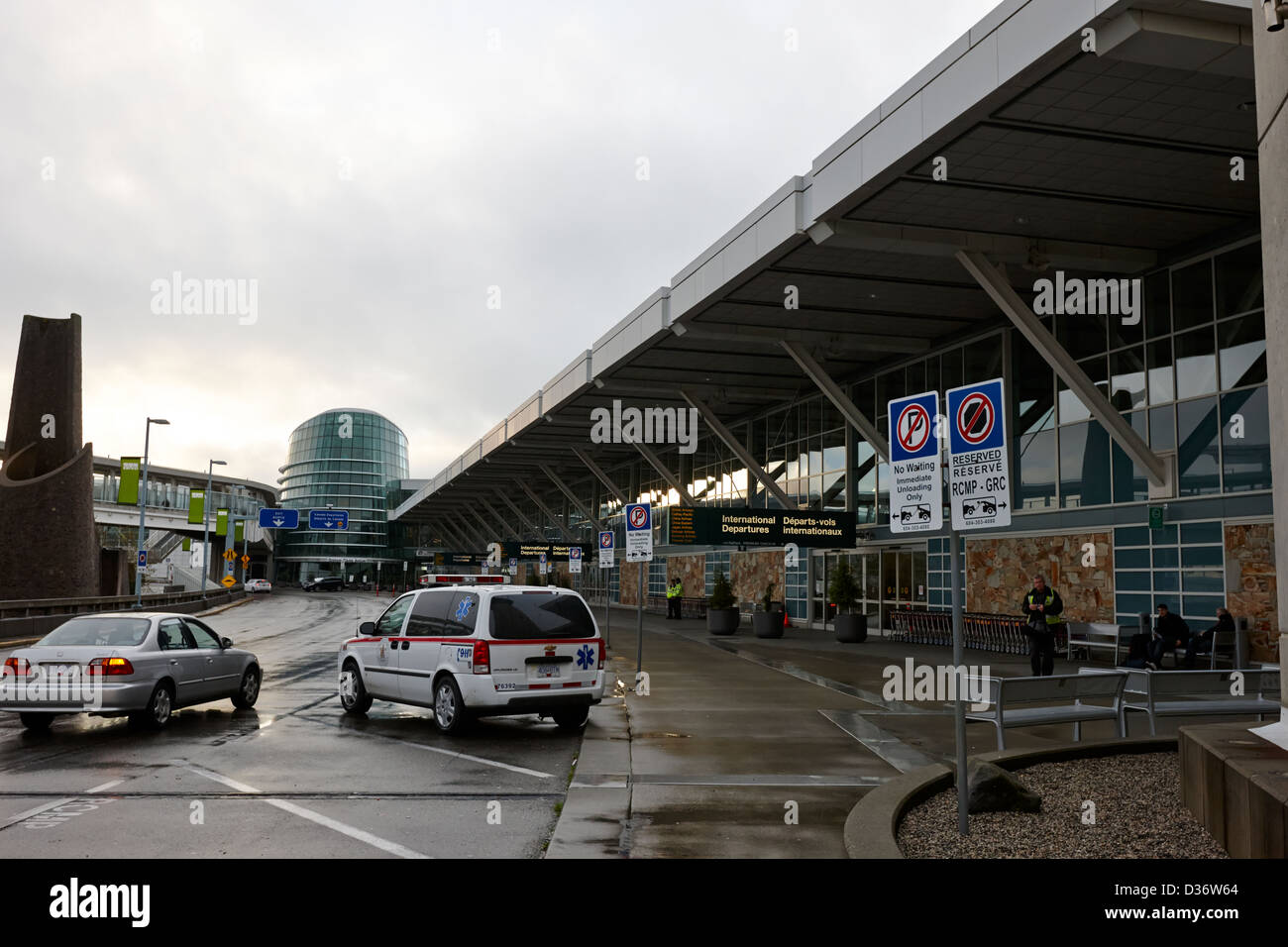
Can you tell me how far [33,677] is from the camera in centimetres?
1188

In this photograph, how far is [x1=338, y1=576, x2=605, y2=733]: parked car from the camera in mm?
12133

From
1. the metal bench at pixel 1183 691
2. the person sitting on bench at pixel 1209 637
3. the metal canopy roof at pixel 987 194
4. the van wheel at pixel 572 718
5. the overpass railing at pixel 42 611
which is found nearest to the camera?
the metal bench at pixel 1183 691

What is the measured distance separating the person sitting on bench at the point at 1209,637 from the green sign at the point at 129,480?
39279 mm

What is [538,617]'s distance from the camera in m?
12.6

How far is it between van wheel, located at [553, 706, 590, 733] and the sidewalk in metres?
0.28

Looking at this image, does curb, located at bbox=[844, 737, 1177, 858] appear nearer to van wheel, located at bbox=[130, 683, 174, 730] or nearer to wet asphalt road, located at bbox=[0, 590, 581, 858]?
wet asphalt road, located at bbox=[0, 590, 581, 858]

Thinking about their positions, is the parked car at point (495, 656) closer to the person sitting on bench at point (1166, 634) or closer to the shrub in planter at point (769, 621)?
the person sitting on bench at point (1166, 634)

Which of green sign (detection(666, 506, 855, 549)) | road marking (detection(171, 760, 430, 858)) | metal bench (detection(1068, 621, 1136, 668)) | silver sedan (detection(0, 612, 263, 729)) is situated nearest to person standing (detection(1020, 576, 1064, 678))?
metal bench (detection(1068, 621, 1136, 668))

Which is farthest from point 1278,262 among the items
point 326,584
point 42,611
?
point 326,584

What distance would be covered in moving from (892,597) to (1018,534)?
270 inches

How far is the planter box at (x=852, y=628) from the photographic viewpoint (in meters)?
29.6

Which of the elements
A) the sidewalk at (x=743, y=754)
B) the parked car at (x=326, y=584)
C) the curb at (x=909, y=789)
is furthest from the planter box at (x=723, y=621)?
the parked car at (x=326, y=584)

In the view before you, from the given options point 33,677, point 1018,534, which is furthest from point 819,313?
point 33,677

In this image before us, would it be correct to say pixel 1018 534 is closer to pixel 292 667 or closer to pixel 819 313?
pixel 819 313
